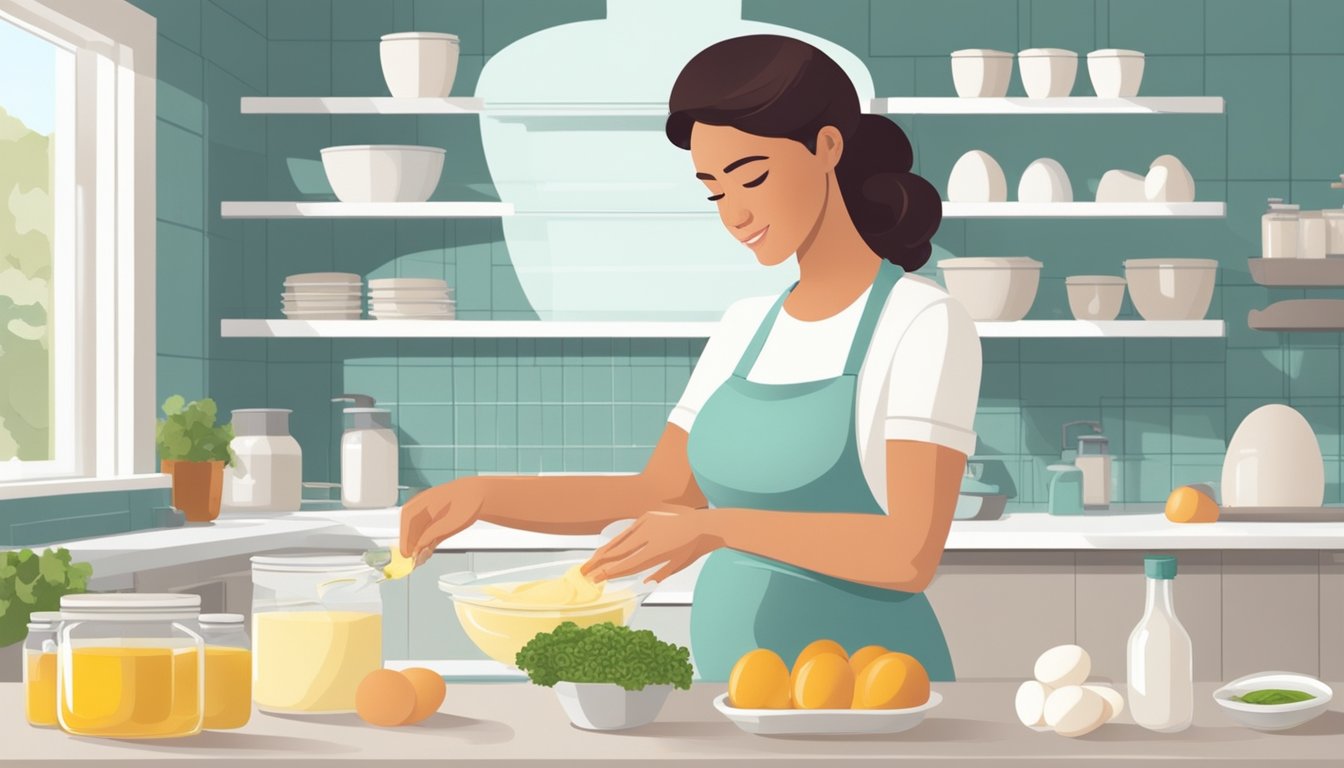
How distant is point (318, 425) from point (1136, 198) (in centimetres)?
229

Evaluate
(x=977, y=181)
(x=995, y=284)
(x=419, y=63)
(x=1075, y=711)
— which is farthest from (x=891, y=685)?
(x=419, y=63)

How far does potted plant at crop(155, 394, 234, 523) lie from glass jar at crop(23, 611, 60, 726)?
2.13 m

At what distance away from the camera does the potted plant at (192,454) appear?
3.61m

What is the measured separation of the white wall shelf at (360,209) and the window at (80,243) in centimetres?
36

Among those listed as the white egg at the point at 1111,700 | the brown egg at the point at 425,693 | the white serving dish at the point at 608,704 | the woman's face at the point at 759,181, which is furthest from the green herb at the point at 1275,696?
the brown egg at the point at 425,693

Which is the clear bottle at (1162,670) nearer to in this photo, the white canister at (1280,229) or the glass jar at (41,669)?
the glass jar at (41,669)

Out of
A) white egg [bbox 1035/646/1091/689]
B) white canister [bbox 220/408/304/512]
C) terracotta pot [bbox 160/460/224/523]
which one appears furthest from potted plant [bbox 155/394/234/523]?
white egg [bbox 1035/646/1091/689]

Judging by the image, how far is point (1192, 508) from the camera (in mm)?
3719

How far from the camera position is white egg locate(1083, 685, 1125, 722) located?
4.85 ft

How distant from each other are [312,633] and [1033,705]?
0.69 metres

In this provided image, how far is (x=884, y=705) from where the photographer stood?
1.45 m

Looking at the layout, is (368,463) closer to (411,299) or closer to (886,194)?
(411,299)

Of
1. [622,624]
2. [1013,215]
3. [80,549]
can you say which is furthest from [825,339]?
[1013,215]

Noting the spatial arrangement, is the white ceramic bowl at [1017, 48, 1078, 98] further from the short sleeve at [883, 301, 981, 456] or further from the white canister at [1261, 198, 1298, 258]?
the short sleeve at [883, 301, 981, 456]
